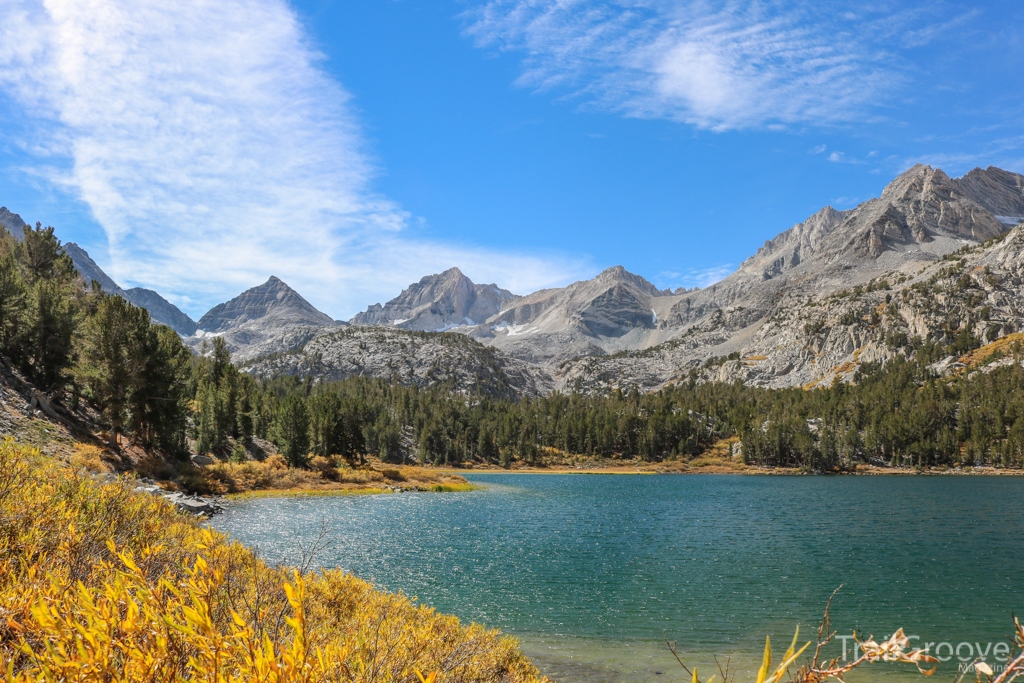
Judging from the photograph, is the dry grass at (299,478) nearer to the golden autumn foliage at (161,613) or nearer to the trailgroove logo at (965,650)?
the golden autumn foliage at (161,613)

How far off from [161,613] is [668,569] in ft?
103

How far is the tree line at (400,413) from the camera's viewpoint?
49.8 m

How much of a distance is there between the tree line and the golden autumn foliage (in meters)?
42.5

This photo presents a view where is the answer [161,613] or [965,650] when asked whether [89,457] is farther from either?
[965,650]

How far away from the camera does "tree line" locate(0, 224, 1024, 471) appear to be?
163ft

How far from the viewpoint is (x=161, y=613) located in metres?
4.62

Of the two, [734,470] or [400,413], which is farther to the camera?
[400,413]

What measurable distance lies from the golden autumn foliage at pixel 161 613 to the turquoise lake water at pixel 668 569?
310 inches

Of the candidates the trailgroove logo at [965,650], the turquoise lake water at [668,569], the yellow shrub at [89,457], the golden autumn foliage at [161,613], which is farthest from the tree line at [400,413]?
the trailgroove logo at [965,650]

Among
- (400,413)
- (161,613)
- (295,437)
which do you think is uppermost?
(161,613)

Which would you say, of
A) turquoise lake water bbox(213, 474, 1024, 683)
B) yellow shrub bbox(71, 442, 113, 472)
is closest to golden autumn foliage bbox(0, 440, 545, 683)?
turquoise lake water bbox(213, 474, 1024, 683)

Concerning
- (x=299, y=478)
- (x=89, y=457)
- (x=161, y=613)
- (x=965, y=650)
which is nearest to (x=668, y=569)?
(x=965, y=650)

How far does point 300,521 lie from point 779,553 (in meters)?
36.3

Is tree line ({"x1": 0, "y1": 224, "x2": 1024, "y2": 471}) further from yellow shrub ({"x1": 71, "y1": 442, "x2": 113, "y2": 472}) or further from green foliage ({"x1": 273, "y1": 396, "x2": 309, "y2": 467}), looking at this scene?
yellow shrub ({"x1": 71, "y1": 442, "x2": 113, "y2": 472})
